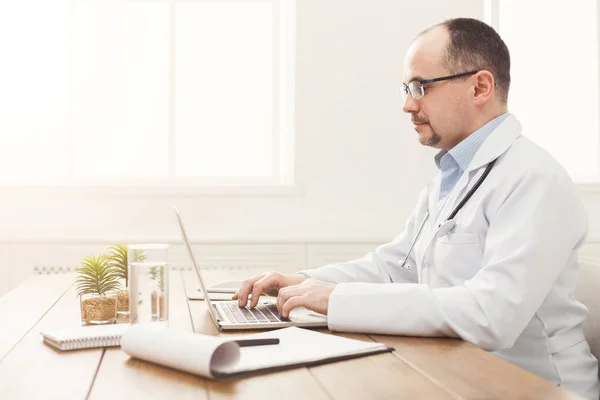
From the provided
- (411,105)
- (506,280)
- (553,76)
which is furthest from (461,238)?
(553,76)

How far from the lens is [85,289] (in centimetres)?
128

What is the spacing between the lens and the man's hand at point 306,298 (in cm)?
127

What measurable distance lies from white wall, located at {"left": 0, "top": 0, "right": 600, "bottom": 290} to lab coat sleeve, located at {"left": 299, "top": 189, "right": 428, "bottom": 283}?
1.62 m

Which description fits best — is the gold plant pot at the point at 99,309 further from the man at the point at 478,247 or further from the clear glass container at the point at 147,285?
the man at the point at 478,247

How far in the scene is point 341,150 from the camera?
363 cm

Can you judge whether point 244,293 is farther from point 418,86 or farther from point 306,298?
→ point 418,86

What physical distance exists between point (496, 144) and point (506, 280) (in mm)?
388

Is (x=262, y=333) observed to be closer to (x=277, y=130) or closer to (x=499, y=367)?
(x=499, y=367)

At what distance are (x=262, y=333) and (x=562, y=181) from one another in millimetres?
684

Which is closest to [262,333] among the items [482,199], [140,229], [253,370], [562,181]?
[253,370]

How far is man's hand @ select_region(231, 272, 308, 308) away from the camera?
146cm

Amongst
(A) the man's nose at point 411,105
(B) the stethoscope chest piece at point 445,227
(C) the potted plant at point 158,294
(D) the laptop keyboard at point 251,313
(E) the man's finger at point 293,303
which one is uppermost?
(A) the man's nose at point 411,105

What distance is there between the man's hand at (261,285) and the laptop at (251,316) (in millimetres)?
23

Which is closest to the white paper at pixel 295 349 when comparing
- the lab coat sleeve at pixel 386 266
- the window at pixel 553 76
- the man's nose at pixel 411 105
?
the lab coat sleeve at pixel 386 266
